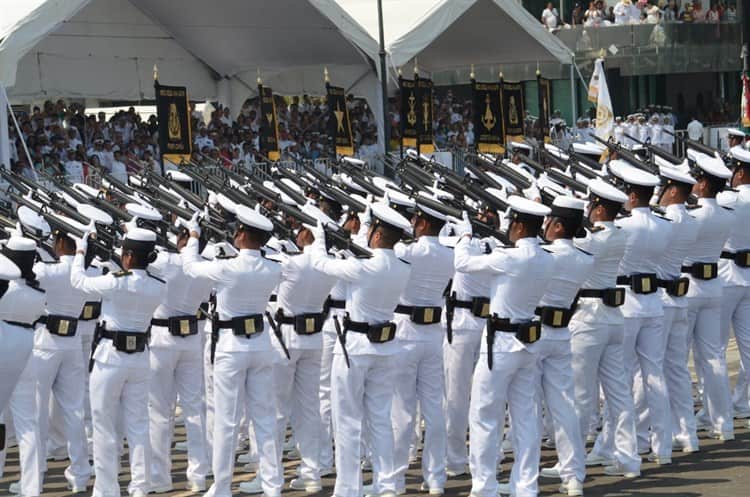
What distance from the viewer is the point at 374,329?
10797 mm

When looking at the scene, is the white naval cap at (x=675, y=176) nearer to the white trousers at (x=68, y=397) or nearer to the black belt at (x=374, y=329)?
the black belt at (x=374, y=329)

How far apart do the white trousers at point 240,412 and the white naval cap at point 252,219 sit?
86cm

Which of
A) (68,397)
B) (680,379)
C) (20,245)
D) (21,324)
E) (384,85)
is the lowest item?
(680,379)

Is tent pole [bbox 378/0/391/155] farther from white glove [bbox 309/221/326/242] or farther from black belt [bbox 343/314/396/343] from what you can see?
black belt [bbox 343/314/396/343]

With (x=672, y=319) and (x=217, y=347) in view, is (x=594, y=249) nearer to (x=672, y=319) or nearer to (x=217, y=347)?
(x=672, y=319)

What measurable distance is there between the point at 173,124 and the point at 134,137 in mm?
4344

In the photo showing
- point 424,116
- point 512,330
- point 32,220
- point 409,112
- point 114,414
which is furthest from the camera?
point 424,116

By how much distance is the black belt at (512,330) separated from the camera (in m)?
10.6

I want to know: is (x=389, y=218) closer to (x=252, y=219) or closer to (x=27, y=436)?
(x=252, y=219)

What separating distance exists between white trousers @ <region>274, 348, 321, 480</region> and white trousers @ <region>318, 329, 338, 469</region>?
0.25 metres

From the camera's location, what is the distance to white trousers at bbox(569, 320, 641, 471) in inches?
449

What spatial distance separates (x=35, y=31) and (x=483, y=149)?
676 cm

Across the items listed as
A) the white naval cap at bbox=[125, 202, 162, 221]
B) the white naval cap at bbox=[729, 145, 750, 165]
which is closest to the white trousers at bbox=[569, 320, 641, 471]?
the white naval cap at bbox=[729, 145, 750, 165]

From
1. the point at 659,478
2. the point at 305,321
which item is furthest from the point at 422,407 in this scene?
the point at 659,478
